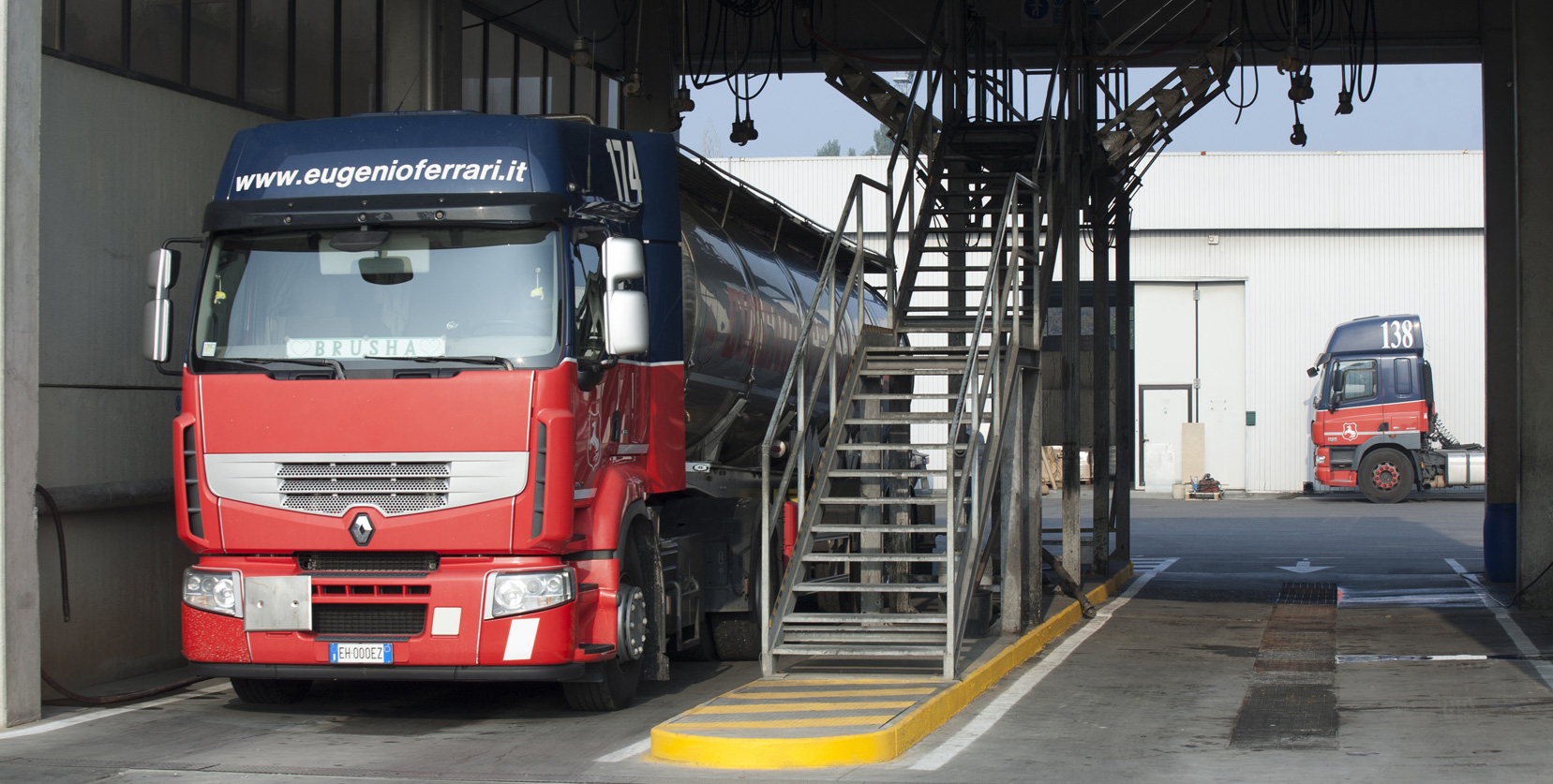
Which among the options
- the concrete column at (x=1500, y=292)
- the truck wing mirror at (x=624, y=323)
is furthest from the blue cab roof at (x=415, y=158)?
the concrete column at (x=1500, y=292)

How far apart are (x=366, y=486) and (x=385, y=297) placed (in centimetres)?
111

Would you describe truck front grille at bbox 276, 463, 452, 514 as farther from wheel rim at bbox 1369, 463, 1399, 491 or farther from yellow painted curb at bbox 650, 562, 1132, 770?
wheel rim at bbox 1369, 463, 1399, 491

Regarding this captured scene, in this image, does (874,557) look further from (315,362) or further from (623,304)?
(315,362)

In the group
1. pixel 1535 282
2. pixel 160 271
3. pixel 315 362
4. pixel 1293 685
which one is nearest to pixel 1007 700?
pixel 1293 685

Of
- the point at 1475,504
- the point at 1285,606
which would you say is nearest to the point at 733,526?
the point at 1285,606

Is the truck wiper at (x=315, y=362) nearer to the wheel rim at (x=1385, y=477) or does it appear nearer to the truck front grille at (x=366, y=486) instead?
the truck front grille at (x=366, y=486)

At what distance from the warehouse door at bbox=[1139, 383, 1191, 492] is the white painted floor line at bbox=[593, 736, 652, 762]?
113ft

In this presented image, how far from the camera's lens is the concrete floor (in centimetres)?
764

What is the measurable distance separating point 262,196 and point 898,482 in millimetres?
6359

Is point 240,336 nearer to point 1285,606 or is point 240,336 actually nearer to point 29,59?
point 29,59

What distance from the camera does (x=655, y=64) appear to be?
64.1 feet

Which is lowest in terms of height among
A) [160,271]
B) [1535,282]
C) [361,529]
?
[361,529]

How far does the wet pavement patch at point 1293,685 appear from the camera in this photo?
28.3 feet

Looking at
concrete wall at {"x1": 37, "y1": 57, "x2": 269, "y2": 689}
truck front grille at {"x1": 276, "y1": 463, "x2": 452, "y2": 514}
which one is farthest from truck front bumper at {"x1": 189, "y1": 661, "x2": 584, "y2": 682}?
concrete wall at {"x1": 37, "y1": 57, "x2": 269, "y2": 689}
